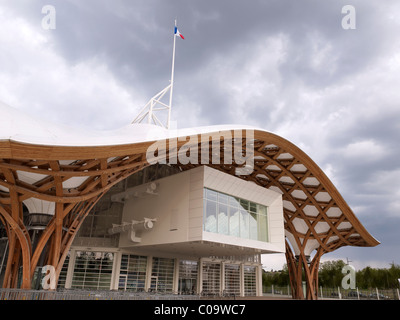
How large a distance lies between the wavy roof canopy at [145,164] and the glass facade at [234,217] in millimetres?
4867

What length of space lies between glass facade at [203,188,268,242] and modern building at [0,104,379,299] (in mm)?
84

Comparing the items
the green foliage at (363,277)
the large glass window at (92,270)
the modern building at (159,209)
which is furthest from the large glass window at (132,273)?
the green foliage at (363,277)

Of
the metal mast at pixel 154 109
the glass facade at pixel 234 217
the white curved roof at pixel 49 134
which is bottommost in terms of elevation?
the glass facade at pixel 234 217

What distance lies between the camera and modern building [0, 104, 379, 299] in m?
14.6

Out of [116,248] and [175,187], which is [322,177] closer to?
[175,187]

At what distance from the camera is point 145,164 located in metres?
18.4

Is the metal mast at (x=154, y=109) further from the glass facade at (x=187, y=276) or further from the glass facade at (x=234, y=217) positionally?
the glass facade at (x=187, y=276)

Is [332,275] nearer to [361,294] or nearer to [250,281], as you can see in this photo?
[361,294]

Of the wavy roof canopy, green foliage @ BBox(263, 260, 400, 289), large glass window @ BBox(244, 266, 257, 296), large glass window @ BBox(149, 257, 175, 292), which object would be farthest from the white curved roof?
green foliage @ BBox(263, 260, 400, 289)

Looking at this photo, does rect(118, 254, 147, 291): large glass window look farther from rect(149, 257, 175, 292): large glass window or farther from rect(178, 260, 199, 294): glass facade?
rect(178, 260, 199, 294): glass facade

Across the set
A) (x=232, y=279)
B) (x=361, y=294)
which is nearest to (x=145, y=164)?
(x=232, y=279)

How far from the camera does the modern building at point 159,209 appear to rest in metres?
14.6
